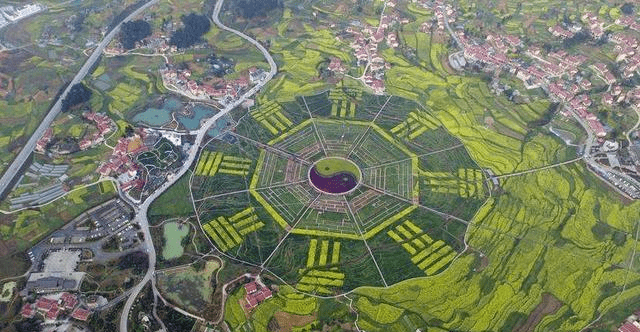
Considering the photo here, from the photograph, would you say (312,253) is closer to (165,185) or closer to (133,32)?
(165,185)

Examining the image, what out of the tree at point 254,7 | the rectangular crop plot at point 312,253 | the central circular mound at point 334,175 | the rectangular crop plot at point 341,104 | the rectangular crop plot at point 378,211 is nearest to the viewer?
the rectangular crop plot at point 312,253

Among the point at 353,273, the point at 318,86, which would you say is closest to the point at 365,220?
the point at 353,273

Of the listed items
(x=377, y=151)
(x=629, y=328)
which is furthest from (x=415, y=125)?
(x=629, y=328)

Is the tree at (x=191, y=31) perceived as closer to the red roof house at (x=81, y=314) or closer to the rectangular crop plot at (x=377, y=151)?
the rectangular crop plot at (x=377, y=151)

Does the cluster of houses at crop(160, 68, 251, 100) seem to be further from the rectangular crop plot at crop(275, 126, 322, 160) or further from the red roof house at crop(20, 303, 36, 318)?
the red roof house at crop(20, 303, 36, 318)

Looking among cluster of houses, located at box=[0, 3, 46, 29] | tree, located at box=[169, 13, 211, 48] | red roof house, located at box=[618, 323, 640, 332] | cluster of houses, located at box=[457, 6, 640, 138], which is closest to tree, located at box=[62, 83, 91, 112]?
tree, located at box=[169, 13, 211, 48]

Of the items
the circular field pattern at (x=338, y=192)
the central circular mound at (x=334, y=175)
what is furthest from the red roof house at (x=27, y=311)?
the central circular mound at (x=334, y=175)
